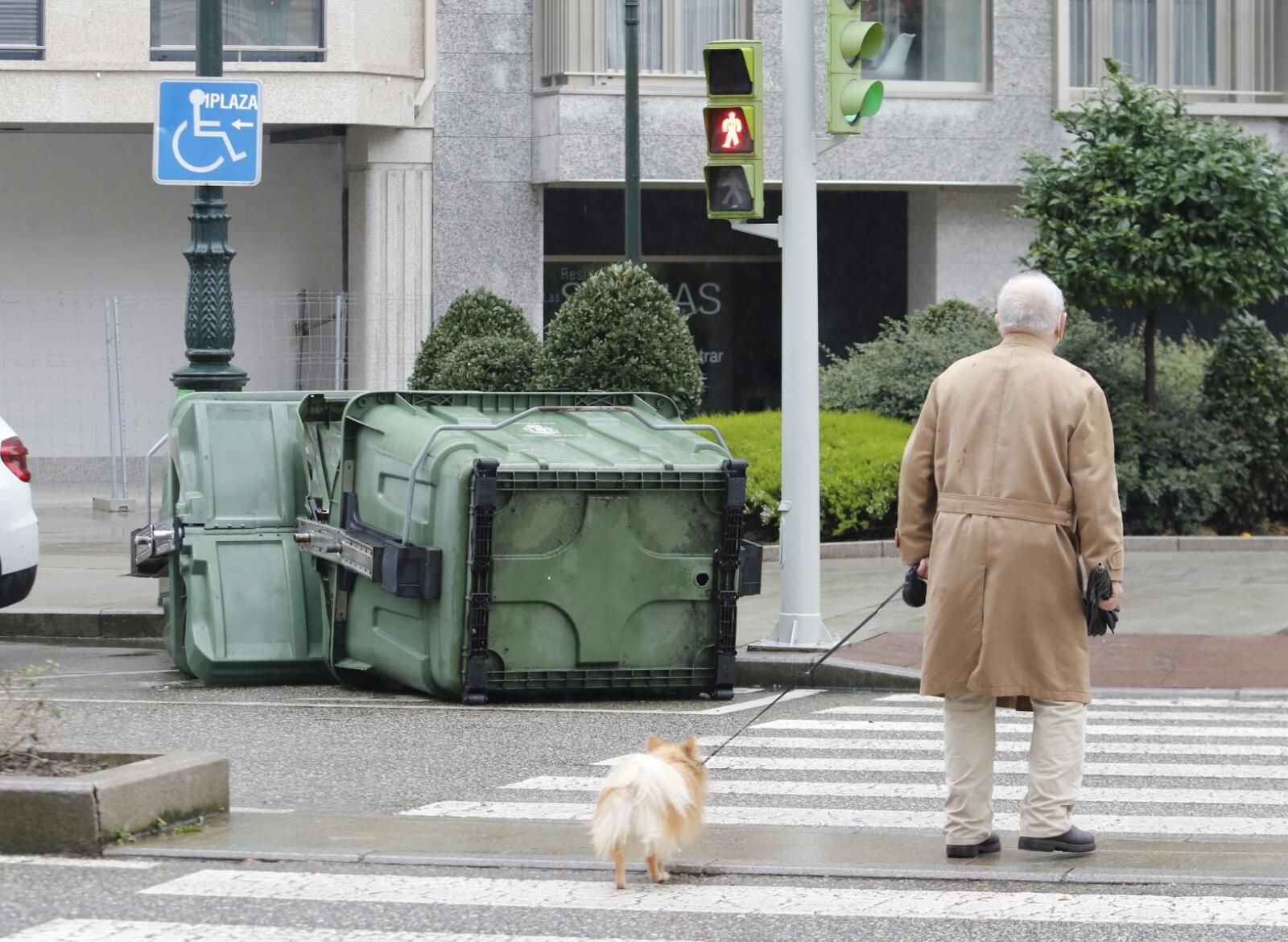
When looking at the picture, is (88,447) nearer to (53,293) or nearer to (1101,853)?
(53,293)

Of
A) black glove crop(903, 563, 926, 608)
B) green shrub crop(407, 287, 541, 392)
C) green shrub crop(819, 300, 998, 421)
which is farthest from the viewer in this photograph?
green shrub crop(407, 287, 541, 392)

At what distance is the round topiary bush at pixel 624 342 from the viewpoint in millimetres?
16906

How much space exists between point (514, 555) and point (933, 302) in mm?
14765

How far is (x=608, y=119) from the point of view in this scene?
74.4ft

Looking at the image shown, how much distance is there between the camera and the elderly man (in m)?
6.05

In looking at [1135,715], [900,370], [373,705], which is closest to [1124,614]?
[1135,715]

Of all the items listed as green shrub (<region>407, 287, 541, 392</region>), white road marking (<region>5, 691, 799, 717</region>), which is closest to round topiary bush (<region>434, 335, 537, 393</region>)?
green shrub (<region>407, 287, 541, 392</region>)

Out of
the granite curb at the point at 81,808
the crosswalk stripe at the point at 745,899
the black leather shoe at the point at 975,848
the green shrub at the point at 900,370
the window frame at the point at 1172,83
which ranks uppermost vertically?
the window frame at the point at 1172,83

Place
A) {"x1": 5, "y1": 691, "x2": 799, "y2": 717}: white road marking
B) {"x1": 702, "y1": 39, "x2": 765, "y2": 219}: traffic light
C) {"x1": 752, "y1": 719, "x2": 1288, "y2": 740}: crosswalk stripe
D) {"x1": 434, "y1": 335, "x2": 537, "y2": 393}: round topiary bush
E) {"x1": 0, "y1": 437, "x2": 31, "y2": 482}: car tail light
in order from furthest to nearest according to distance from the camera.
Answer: {"x1": 434, "y1": 335, "x2": 537, "y2": 393}: round topiary bush < {"x1": 0, "y1": 437, "x2": 31, "y2": 482}: car tail light < {"x1": 702, "y1": 39, "x2": 765, "y2": 219}: traffic light < {"x1": 5, "y1": 691, "x2": 799, "y2": 717}: white road marking < {"x1": 752, "y1": 719, "x2": 1288, "y2": 740}: crosswalk stripe

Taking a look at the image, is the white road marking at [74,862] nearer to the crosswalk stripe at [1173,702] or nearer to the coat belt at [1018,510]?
the coat belt at [1018,510]

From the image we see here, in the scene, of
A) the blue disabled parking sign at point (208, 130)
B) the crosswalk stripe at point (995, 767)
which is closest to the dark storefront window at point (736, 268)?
the blue disabled parking sign at point (208, 130)

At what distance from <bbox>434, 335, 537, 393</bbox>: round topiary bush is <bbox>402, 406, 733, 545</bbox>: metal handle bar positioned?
7.56 metres

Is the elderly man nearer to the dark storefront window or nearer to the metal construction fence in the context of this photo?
the metal construction fence

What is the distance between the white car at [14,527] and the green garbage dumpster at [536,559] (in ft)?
6.45
